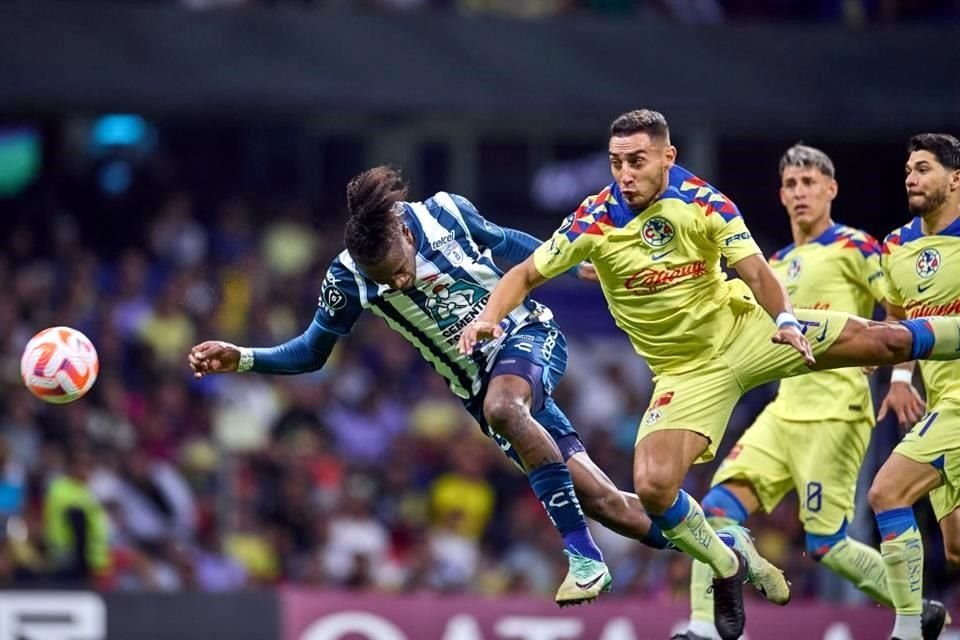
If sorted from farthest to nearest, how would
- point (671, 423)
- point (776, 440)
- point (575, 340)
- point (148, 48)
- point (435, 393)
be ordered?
1. point (575, 340)
2. point (435, 393)
3. point (148, 48)
4. point (776, 440)
5. point (671, 423)

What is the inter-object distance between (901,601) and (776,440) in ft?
4.72

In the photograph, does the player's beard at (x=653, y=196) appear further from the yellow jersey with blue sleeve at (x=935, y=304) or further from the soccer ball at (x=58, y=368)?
the soccer ball at (x=58, y=368)

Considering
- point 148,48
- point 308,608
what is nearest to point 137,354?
point 148,48

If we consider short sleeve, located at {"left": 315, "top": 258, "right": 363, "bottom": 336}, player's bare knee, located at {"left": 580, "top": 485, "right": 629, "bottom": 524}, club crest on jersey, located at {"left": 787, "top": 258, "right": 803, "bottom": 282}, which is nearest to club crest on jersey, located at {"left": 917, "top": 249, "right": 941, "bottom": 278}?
club crest on jersey, located at {"left": 787, "top": 258, "right": 803, "bottom": 282}

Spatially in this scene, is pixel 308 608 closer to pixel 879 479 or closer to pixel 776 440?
pixel 776 440

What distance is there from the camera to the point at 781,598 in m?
10.0

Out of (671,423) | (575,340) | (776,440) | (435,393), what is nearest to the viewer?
(671,423)

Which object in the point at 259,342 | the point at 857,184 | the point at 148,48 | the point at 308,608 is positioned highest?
the point at 148,48

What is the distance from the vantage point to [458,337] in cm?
980

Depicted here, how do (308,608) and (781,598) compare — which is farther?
(308,608)

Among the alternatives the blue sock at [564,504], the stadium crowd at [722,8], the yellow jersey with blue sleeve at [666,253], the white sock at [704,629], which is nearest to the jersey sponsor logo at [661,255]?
the yellow jersey with blue sleeve at [666,253]

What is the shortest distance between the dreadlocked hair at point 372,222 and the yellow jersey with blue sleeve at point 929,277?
283 centimetres

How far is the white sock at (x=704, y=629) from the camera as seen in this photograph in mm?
10633

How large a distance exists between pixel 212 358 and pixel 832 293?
3681 millimetres
